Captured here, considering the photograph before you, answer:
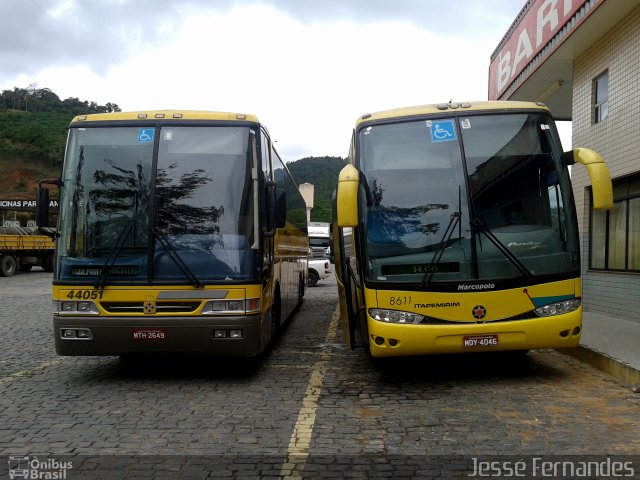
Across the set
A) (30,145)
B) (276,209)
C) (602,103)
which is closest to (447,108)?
(276,209)

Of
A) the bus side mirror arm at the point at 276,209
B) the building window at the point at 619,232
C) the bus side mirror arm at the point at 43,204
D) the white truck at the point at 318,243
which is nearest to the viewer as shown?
the bus side mirror arm at the point at 43,204

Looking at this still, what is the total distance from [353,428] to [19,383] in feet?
13.2

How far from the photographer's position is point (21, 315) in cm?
1316

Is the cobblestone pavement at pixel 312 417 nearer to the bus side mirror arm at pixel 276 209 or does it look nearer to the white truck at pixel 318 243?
the bus side mirror arm at pixel 276 209

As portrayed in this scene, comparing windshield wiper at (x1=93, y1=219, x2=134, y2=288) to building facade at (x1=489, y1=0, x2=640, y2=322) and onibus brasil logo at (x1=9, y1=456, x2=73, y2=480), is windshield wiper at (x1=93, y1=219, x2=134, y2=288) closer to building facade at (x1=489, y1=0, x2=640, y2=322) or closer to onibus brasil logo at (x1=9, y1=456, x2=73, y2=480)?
onibus brasil logo at (x1=9, y1=456, x2=73, y2=480)

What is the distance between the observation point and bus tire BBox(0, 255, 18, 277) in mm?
24919

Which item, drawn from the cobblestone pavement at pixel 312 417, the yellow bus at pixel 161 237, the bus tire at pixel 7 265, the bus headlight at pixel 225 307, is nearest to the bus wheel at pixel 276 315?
the cobblestone pavement at pixel 312 417

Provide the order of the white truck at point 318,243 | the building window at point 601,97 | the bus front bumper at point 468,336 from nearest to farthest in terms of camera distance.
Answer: the bus front bumper at point 468,336, the building window at point 601,97, the white truck at point 318,243

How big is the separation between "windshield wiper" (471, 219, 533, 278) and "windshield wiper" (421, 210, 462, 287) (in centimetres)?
19

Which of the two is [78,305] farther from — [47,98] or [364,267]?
[47,98]

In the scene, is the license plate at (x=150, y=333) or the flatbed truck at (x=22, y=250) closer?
the license plate at (x=150, y=333)

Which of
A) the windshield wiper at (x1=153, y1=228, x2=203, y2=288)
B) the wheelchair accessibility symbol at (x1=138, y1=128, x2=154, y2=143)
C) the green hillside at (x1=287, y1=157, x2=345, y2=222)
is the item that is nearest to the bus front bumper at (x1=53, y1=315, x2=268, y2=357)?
the windshield wiper at (x1=153, y1=228, x2=203, y2=288)

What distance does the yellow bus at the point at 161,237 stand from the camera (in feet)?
21.2

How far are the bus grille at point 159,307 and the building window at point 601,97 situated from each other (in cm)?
884
